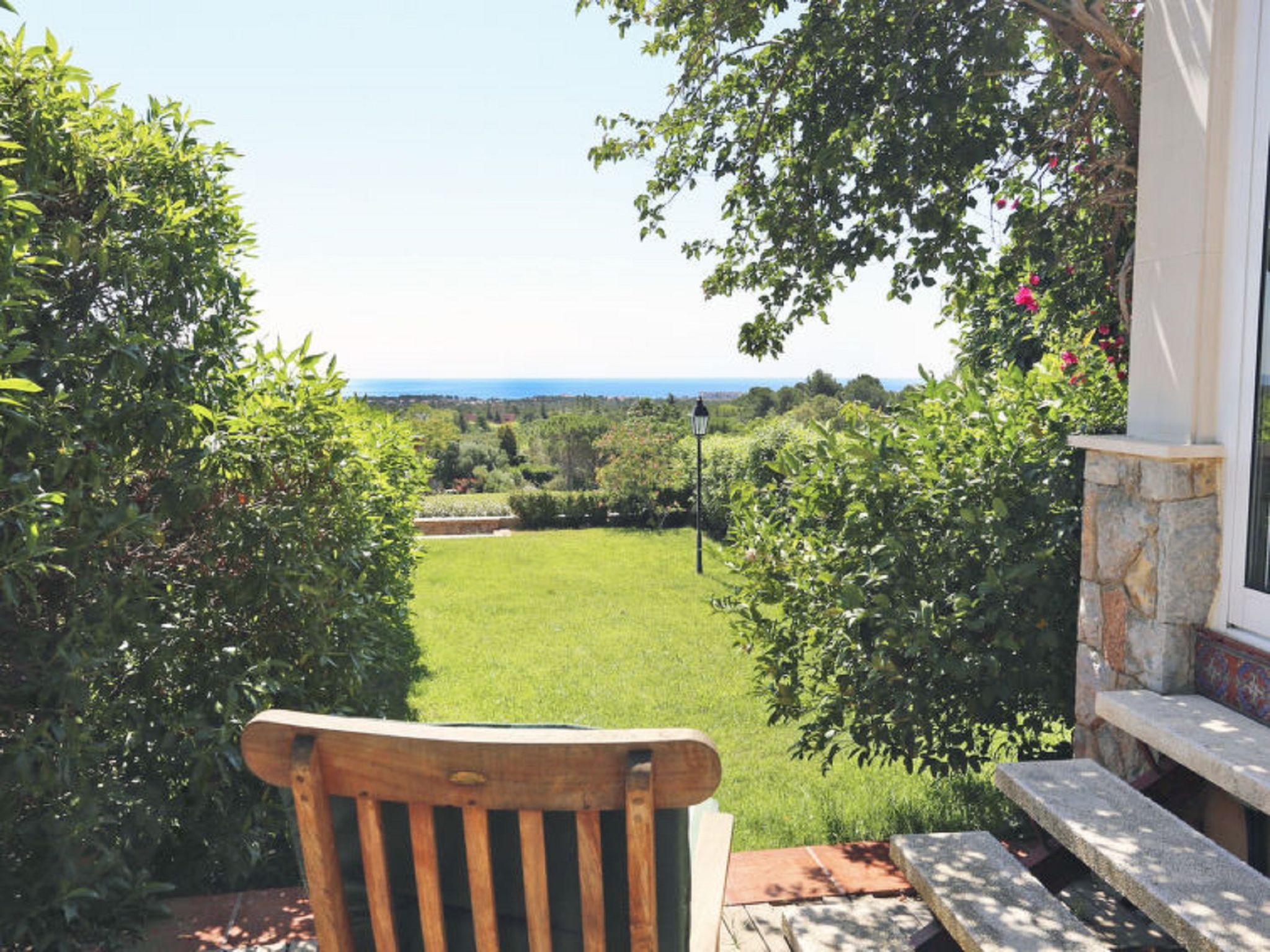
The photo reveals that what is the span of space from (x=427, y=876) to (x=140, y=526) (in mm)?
1482

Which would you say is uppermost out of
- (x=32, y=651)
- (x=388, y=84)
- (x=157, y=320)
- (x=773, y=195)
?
(x=388, y=84)

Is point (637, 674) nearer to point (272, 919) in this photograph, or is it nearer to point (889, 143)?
point (272, 919)

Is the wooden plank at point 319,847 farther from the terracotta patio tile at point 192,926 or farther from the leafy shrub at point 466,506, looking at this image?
the leafy shrub at point 466,506

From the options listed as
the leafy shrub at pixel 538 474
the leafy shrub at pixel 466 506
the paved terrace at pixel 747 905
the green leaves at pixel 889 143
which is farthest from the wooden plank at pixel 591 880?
the leafy shrub at pixel 538 474

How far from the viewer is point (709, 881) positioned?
1.57 meters

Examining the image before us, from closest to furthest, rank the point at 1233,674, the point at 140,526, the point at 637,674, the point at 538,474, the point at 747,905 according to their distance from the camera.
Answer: the point at 140,526, the point at 1233,674, the point at 747,905, the point at 637,674, the point at 538,474

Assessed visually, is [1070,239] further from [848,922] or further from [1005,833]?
[848,922]

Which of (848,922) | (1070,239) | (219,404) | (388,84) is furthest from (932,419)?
(388,84)

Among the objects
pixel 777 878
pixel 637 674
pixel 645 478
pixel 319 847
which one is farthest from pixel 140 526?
pixel 645 478

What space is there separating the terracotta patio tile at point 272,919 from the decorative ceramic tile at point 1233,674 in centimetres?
266

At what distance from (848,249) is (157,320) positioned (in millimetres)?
2794

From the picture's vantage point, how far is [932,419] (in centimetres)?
351

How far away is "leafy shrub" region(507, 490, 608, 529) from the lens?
13.9 m

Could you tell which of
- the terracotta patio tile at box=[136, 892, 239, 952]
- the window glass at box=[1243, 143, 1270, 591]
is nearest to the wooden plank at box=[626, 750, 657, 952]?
the terracotta patio tile at box=[136, 892, 239, 952]
